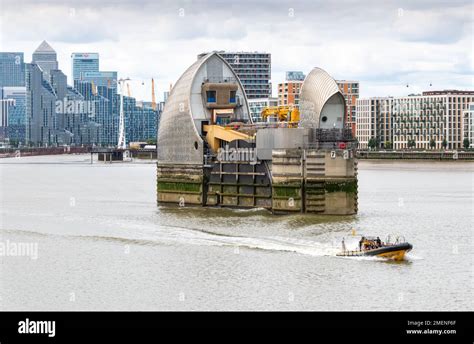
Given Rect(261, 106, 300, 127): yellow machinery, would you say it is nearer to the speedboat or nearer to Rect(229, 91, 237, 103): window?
Rect(229, 91, 237, 103): window

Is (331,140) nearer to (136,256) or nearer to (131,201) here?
(136,256)

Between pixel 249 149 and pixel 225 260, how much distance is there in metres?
20.4

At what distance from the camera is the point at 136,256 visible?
2018 inches

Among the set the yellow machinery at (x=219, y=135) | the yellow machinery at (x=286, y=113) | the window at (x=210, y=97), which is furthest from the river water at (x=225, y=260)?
the window at (x=210, y=97)

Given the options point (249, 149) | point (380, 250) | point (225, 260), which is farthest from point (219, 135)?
point (380, 250)

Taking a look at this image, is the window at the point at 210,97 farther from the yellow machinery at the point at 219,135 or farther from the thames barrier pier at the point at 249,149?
the yellow machinery at the point at 219,135

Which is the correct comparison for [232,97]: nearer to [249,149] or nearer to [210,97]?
[210,97]

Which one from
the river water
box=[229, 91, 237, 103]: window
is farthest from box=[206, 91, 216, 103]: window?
the river water

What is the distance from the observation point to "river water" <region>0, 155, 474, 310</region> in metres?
40.8

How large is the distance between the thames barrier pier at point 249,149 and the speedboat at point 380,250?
13.2m

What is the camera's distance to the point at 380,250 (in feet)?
161
